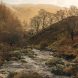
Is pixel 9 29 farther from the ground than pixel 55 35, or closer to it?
farther from the ground

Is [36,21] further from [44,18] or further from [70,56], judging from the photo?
[70,56]

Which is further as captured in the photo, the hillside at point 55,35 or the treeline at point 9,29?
the hillside at point 55,35

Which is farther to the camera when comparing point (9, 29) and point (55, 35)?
point (55, 35)

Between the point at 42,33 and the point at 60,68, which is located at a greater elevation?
the point at 60,68

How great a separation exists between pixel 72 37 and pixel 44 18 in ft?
205

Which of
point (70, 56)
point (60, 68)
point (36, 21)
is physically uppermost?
point (60, 68)

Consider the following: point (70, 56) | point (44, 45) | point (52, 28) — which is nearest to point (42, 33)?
point (52, 28)

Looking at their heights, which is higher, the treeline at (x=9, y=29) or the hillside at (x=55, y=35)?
the treeline at (x=9, y=29)

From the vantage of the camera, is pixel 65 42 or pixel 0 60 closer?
pixel 0 60

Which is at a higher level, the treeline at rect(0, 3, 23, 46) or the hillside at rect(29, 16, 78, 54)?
the treeline at rect(0, 3, 23, 46)

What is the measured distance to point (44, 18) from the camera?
161250 mm

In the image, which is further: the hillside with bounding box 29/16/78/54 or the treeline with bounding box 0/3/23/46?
the hillside with bounding box 29/16/78/54

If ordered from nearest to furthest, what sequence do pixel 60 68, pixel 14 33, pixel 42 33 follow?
pixel 60 68 → pixel 14 33 → pixel 42 33

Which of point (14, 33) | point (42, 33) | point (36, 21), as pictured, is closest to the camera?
point (14, 33)
